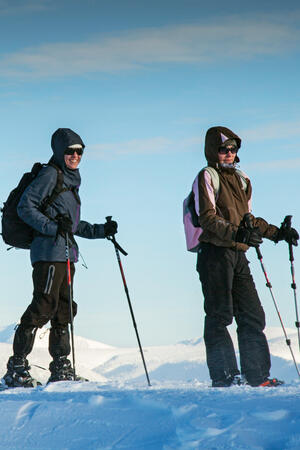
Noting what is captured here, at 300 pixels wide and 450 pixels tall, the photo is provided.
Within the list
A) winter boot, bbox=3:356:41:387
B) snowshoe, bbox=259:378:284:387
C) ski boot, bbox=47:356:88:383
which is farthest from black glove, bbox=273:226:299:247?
winter boot, bbox=3:356:41:387

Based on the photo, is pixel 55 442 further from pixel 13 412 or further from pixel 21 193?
pixel 21 193

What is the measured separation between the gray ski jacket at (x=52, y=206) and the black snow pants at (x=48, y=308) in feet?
0.41

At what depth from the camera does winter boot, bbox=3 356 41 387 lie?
23.4 ft

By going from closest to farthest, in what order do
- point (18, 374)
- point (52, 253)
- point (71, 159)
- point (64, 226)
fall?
1. point (64, 226)
2. point (52, 253)
3. point (18, 374)
4. point (71, 159)

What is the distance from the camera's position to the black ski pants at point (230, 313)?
6.53 m

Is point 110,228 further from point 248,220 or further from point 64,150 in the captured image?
point 248,220

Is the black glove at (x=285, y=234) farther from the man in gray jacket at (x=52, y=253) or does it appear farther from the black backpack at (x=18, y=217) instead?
the black backpack at (x=18, y=217)

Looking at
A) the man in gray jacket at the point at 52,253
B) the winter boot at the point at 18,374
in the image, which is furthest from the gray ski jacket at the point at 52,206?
the winter boot at the point at 18,374

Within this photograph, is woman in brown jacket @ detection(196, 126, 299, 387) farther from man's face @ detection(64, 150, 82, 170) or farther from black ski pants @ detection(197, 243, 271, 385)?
man's face @ detection(64, 150, 82, 170)

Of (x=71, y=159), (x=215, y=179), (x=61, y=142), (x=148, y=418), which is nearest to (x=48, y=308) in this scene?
(x=71, y=159)

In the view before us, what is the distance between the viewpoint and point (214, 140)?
689 centimetres

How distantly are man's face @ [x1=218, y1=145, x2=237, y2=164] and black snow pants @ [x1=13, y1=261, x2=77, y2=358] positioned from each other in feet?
6.45

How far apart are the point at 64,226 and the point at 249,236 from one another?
185 centimetres

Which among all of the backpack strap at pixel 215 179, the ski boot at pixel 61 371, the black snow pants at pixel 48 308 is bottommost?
the ski boot at pixel 61 371
